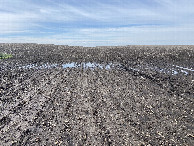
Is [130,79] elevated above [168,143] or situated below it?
above

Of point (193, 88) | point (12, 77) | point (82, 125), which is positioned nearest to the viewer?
point (82, 125)

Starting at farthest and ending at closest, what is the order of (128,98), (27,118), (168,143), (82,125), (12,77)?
(12,77), (128,98), (27,118), (82,125), (168,143)

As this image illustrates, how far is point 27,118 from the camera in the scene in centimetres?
1320

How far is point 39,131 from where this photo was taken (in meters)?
11.5

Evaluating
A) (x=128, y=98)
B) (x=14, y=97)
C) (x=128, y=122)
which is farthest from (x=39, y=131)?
(x=128, y=98)

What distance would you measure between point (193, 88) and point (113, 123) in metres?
11.0

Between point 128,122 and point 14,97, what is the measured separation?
10.5 metres

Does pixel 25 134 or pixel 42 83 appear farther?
pixel 42 83

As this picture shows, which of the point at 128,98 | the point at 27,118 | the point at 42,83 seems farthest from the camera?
the point at 42,83

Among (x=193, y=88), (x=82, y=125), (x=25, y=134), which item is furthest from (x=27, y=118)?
(x=193, y=88)

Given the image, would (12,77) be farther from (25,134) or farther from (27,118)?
(25,134)

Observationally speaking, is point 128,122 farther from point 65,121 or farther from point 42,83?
point 42,83

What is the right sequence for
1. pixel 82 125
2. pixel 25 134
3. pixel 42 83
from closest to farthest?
pixel 25 134, pixel 82 125, pixel 42 83

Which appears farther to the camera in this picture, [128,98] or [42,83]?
[42,83]
